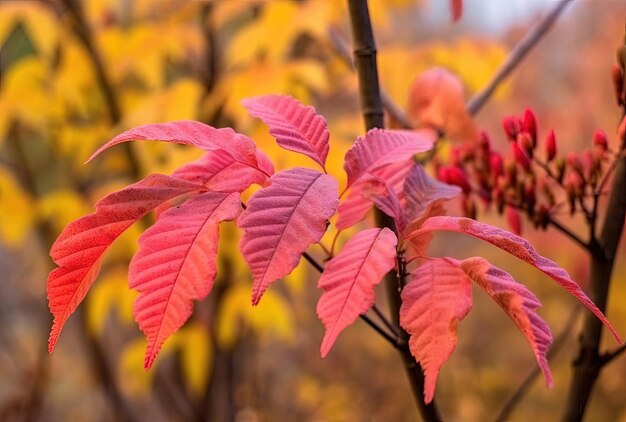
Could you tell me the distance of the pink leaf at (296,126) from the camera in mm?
544

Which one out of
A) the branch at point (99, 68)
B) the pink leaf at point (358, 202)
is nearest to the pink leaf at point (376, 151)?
the pink leaf at point (358, 202)

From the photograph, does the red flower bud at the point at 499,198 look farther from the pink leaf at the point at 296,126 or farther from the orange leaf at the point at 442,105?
the pink leaf at the point at 296,126

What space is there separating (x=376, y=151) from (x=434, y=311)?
0.15 meters

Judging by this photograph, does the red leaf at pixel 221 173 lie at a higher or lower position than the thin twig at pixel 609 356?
higher

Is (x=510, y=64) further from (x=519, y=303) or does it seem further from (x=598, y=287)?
(x=519, y=303)

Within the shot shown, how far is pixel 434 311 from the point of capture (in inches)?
18.8

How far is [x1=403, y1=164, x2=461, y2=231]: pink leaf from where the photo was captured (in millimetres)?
571

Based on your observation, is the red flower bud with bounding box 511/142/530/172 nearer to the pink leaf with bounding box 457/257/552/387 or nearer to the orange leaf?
the orange leaf

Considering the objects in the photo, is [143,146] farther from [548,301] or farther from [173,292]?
[548,301]

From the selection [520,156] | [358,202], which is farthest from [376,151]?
[520,156]

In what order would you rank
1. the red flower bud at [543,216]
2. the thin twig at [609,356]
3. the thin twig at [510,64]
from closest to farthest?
1. the thin twig at [609,356]
2. the red flower bud at [543,216]
3. the thin twig at [510,64]

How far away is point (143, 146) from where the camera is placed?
1.82 m

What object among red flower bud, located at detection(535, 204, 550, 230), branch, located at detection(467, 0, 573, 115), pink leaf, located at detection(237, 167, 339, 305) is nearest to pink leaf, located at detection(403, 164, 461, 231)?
pink leaf, located at detection(237, 167, 339, 305)

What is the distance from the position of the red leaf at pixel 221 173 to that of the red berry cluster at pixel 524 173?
0.34 metres
